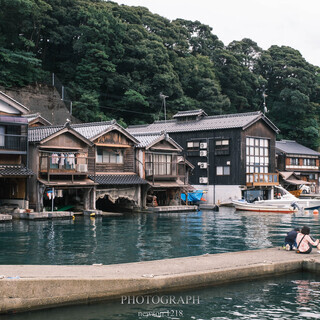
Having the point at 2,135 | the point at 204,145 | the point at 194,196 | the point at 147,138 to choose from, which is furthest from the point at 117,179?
the point at 204,145

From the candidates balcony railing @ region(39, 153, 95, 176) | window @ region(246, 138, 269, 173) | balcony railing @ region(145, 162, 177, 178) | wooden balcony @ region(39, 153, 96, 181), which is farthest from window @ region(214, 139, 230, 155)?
balcony railing @ region(39, 153, 95, 176)

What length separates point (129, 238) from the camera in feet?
96.0

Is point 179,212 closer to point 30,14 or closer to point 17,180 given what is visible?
point 17,180

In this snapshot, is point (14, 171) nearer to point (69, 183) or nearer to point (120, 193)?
point (69, 183)

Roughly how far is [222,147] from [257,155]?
18.2ft

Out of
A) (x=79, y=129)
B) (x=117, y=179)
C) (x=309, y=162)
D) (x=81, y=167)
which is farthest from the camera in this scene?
(x=309, y=162)

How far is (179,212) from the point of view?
50469 millimetres

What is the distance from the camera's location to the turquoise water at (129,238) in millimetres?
22828

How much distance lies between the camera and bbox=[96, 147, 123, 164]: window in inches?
1859

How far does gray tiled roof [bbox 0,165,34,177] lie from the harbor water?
3.95 meters

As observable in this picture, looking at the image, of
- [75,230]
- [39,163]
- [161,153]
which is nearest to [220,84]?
[161,153]

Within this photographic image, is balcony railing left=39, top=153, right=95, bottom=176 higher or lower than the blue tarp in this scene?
higher

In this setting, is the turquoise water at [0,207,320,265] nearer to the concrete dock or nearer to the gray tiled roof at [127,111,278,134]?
the concrete dock

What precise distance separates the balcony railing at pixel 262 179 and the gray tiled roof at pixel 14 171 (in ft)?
103
